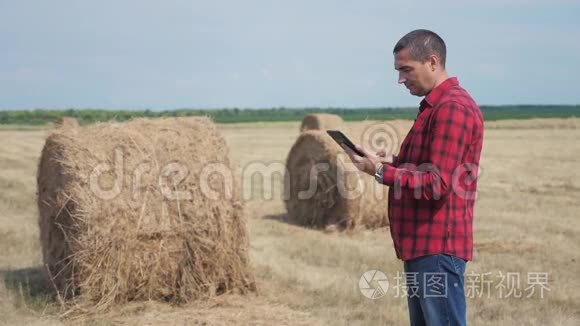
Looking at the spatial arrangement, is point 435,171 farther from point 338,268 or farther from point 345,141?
point 338,268

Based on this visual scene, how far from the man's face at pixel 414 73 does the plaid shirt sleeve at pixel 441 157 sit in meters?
0.17

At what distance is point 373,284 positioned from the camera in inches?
299

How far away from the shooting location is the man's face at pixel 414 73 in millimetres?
3357

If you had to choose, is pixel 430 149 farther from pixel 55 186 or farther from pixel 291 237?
pixel 291 237

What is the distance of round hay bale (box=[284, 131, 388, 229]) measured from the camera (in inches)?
456

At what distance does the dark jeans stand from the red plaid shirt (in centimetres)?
5

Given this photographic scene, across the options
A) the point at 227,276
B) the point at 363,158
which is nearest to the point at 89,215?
the point at 227,276

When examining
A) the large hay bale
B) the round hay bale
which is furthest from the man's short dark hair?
the round hay bale

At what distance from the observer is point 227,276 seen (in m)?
7.39

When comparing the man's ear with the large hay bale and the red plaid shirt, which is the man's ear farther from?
the large hay bale

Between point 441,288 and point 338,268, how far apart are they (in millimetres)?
5234

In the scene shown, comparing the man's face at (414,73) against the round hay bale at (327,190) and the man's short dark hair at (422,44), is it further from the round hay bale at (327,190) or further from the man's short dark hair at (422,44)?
the round hay bale at (327,190)

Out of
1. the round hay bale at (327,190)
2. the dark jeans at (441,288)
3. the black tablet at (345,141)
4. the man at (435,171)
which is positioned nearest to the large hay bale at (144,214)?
the black tablet at (345,141)

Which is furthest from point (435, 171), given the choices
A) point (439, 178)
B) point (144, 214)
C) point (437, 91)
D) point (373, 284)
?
point (373, 284)
